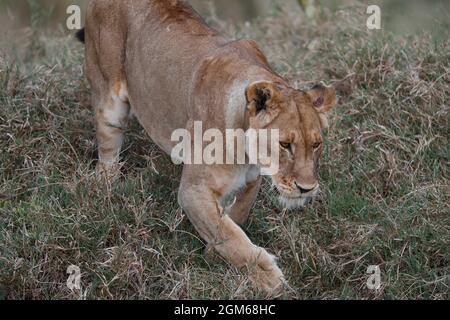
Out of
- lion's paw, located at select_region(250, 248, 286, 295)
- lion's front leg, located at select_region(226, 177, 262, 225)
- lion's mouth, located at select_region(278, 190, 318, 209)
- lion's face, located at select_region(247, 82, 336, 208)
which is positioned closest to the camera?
lion's face, located at select_region(247, 82, 336, 208)

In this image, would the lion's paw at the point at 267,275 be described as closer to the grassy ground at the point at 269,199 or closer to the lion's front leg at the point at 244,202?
the grassy ground at the point at 269,199

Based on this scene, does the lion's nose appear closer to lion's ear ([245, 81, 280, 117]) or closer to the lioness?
the lioness

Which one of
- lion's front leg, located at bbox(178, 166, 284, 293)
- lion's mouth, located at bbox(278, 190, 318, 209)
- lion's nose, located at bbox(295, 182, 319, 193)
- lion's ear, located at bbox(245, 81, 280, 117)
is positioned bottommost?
lion's front leg, located at bbox(178, 166, 284, 293)

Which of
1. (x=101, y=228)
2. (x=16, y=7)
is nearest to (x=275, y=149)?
(x=101, y=228)

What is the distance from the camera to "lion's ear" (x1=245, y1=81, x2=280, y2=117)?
4.54m

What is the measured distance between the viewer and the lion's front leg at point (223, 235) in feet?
15.7

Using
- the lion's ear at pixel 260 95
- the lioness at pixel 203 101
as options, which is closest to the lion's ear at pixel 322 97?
the lioness at pixel 203 101

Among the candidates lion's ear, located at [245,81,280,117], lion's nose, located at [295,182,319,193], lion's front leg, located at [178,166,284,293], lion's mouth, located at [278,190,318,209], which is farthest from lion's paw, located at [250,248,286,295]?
lion's ear, located at [245,81,280,117]

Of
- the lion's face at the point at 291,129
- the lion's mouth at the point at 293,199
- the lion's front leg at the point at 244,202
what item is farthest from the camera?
the lion's front leg at the point at 244,202

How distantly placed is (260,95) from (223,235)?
68 centimetres

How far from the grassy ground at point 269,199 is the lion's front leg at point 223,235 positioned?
8 centimetres

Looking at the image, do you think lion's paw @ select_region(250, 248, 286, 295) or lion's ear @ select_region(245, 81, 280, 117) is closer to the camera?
lion's ear @ select_region(245, 81, 280, 117)
